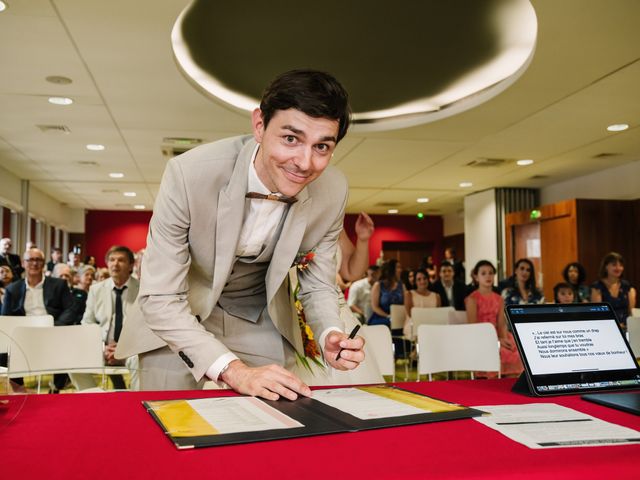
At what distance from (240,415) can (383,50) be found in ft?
15.5

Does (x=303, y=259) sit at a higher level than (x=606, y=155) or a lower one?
lower

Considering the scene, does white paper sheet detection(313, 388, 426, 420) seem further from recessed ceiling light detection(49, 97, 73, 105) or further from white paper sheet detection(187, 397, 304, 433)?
recessed ceiling light detection(49, 97, 73, 105)

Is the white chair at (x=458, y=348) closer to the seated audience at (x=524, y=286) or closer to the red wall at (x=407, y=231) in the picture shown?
the seated audience at (x=524, y=286)

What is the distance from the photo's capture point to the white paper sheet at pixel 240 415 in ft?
3.31

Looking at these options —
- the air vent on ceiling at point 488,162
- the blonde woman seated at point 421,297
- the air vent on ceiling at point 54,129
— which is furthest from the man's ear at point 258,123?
the air vent on ceiling at point 488,162

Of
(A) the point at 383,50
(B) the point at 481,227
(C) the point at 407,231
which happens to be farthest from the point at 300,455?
(C) the point at 407,231

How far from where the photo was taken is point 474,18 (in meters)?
4.83

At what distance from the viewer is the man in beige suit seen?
140 centimetres

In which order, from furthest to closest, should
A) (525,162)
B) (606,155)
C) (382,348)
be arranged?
1. (525,162)
2. (606,155)
3. (382,348)

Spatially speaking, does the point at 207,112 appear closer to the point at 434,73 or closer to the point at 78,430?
the point at 434,73

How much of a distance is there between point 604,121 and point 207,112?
4.32 metres

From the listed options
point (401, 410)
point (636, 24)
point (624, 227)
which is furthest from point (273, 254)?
point (624, 227)

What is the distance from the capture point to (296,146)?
141cm

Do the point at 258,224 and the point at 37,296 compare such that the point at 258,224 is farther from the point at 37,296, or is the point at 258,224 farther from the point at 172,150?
the point at 172,150
